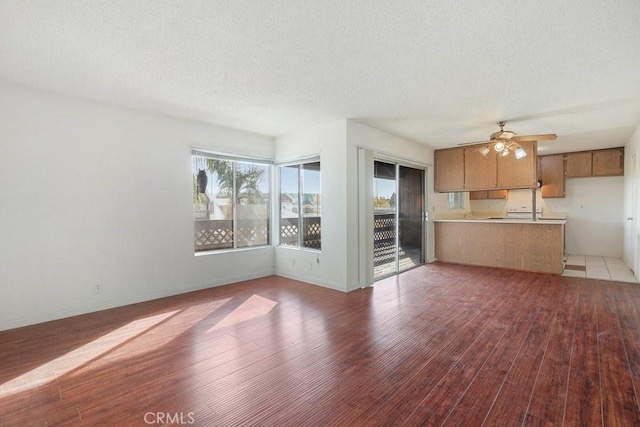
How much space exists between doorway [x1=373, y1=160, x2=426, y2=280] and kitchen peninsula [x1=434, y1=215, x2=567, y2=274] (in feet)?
2.65

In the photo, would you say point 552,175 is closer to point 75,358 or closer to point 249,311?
point 249,311

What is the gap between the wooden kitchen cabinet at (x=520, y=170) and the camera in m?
5.58

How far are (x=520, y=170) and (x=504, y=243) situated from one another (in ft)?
4.76

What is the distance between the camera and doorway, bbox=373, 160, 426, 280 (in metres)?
5.22

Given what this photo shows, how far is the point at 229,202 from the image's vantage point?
5.04 metres

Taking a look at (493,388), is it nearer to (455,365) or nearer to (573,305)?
(455,365)

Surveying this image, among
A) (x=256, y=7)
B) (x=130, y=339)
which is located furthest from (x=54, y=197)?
(x=256, y=7)

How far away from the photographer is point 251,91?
3357 mm

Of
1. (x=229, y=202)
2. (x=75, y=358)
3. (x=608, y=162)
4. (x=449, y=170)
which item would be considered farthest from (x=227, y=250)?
(x=608, y=162)

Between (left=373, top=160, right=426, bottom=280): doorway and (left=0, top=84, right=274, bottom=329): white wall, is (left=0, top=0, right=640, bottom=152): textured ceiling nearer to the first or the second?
(left=0, top=84, right=274, bottom=329): white wall

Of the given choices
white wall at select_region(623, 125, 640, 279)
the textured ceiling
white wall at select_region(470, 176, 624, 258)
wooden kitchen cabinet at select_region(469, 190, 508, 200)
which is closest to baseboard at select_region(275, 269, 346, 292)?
the textured ceiling

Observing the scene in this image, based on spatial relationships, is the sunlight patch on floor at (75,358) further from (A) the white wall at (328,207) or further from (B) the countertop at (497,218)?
(B) the countertop at (497,218)

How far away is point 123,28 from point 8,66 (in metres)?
1.52

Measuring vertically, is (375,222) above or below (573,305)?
above
